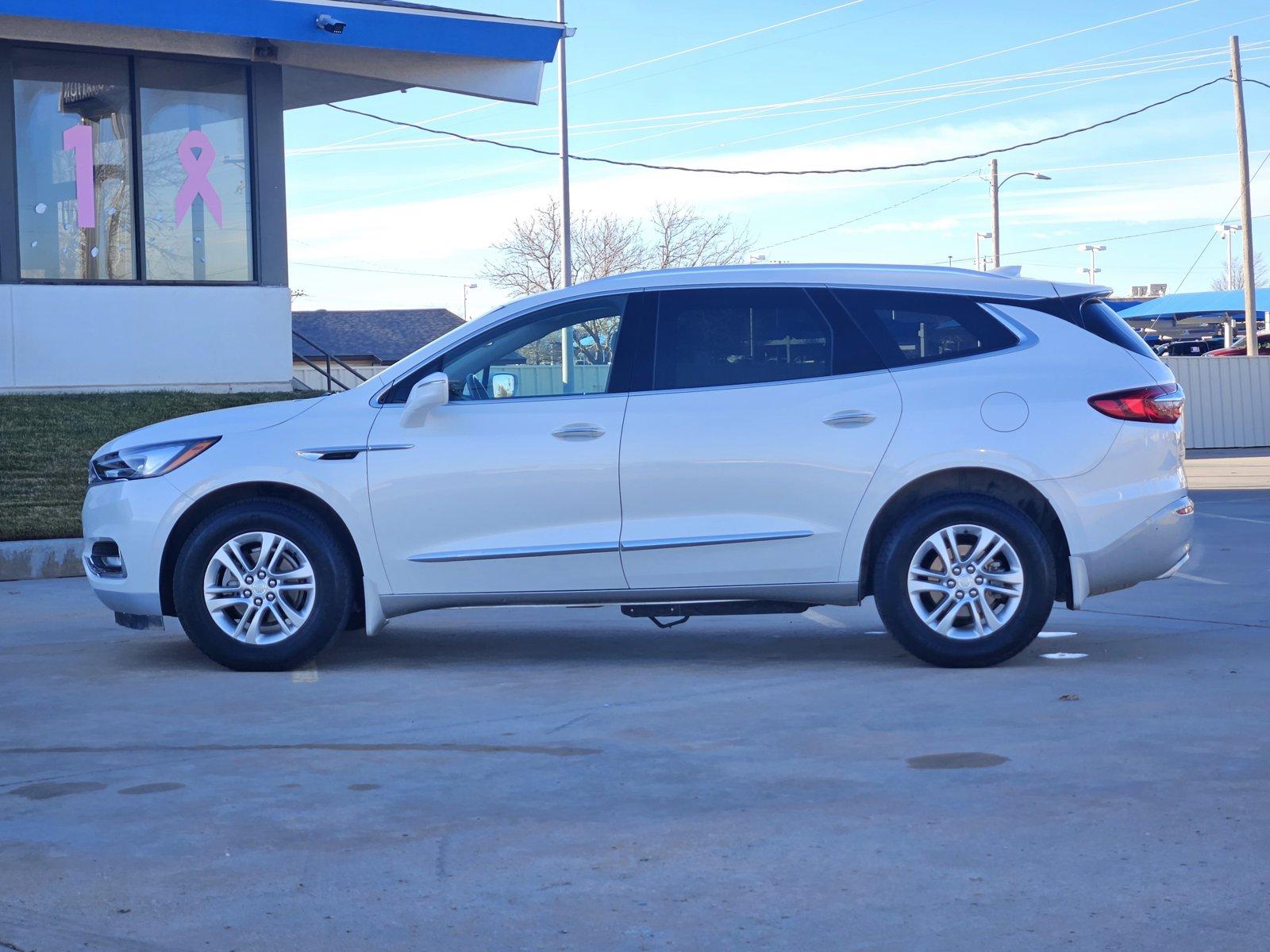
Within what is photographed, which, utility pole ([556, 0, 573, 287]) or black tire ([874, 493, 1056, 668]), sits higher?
utility pole ([556, 0, 573, 287])

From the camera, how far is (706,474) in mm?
6934

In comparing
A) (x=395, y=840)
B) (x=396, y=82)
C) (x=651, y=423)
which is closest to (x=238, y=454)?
(x=651, y=423)

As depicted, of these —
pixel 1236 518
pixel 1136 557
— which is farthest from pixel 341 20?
pixel 1136 557

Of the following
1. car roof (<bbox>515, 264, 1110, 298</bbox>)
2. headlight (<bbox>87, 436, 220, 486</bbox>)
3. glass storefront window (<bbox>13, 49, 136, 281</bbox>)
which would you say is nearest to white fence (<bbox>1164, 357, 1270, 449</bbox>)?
glass storefront window (<bbox>13, 49, 136, 281</bbox>)

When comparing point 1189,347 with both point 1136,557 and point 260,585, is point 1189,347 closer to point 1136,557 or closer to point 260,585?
point 1136,557

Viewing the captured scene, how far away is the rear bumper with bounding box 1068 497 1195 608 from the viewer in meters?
6.96

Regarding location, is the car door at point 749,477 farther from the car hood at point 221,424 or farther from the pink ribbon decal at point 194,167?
the pink ribbon decal at point 194,167

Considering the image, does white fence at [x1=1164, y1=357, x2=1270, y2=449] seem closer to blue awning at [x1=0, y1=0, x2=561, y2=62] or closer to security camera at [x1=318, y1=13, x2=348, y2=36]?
blue awning at [x1=0, y1=0, x2=561, y2=62]

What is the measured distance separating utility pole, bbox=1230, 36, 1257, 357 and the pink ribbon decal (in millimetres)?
20244

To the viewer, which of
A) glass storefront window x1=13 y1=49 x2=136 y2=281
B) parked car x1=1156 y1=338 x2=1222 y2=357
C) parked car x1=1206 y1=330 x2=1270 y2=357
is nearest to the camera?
glass storefront window x1=13 y1=49 x2=136 y2=281

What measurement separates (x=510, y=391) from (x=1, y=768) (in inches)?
112

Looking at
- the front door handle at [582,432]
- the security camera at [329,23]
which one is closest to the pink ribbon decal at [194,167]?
the security camera at [329,23]

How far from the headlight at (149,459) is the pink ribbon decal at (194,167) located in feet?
38.8

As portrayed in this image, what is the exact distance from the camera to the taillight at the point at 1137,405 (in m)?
6.96
